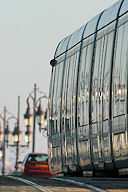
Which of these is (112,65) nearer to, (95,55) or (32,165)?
(95,55)

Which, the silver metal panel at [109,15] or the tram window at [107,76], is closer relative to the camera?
the tram window at [107,76]

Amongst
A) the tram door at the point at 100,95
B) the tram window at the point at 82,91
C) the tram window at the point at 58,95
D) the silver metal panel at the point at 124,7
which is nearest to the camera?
the silver metal panel at the point at 124,7

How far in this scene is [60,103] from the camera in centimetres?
2412

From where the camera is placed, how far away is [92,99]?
65.5 ft

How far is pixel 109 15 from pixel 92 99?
6.75 feet

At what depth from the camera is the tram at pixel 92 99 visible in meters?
17.2

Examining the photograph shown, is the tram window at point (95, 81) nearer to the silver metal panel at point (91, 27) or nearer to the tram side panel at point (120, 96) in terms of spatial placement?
the silver metal panel at point (91, 27)

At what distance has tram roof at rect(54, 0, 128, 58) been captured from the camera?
18578mm

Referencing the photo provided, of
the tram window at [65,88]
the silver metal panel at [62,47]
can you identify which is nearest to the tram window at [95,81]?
the tram window at [65,88]

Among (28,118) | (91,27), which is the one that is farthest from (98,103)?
(28,118)

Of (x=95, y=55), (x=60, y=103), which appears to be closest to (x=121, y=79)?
(x=95, y=55)

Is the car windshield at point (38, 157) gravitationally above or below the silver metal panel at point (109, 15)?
below

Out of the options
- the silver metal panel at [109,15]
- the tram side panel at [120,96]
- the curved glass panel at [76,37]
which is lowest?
the tram side panel at [120,96]

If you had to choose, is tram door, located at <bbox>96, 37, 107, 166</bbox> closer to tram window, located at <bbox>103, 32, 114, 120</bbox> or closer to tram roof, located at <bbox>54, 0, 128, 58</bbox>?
tram window, located at <bbox>103, 32, 114, 120</bbox>
